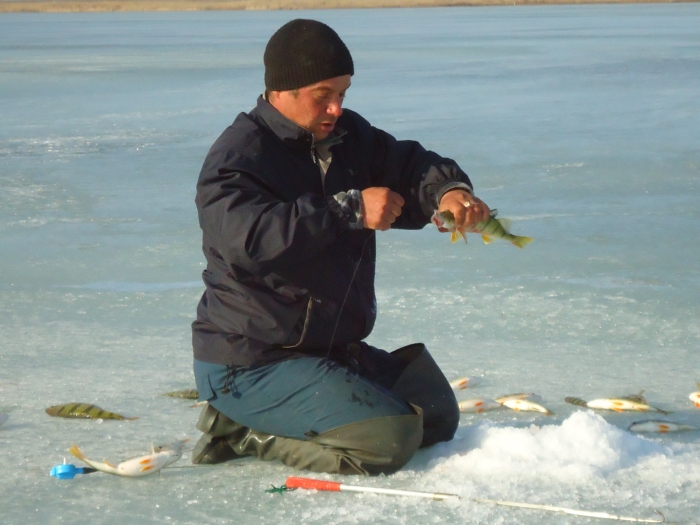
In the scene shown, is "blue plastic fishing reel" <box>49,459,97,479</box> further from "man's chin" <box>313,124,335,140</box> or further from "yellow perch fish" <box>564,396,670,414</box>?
"yellow perch fish" <box>564,396,670,414</box>

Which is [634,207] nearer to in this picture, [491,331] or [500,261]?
[500,261]

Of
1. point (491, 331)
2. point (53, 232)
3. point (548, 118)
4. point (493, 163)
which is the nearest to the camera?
point (491, 331)

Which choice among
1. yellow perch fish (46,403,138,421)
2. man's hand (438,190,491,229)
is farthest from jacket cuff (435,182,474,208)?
yellow perch fish (46,403,138,421)

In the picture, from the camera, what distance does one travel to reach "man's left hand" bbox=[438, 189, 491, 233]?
9.39ft

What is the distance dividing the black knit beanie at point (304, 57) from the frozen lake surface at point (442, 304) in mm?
1172

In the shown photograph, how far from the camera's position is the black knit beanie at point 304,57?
292 centimetres

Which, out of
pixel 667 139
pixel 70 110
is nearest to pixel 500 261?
pixel 667 139

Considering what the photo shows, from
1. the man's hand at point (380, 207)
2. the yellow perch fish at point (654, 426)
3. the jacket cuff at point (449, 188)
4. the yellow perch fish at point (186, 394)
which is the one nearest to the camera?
the man's hand at point (380, 207)

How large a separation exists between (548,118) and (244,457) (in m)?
8.58

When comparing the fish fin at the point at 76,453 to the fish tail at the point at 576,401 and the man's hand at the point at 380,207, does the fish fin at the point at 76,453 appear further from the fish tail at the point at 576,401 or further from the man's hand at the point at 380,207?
the fish tail at the point at 576,401

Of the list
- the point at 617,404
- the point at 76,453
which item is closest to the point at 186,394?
the point at 76,453

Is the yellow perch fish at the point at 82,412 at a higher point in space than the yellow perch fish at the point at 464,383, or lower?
higher

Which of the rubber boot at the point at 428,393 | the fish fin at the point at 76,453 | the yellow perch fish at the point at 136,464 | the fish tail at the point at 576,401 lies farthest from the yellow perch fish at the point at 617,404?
the fish fin at the point at 76,453

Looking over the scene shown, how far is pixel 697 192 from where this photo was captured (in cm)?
723
